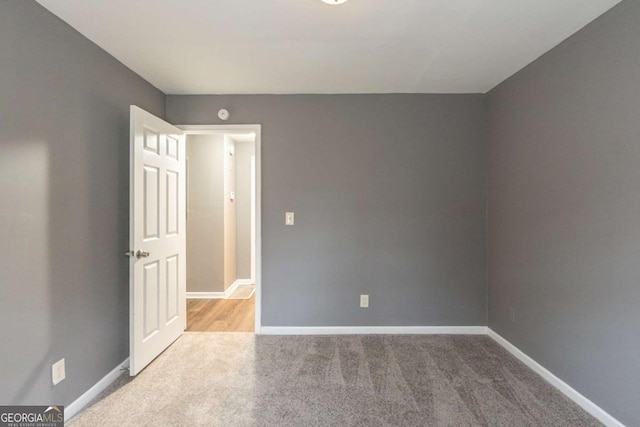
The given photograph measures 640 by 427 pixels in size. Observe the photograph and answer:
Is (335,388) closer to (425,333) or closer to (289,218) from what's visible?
(425,333)

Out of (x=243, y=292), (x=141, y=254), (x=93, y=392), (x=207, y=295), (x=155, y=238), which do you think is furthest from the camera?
(x=243, y=292)

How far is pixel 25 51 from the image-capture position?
64.1 inches

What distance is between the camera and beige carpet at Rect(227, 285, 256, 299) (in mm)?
4465

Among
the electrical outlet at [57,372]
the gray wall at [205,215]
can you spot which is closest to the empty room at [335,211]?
the electrical outlet at [57,372]

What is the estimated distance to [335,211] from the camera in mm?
3123

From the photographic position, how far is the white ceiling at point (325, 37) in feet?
5.78

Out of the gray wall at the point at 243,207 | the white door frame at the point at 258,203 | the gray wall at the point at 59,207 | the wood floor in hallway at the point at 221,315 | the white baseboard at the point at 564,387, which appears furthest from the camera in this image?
the gray wall at the point at 243,207

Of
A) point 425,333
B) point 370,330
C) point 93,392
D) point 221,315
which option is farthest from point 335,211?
point 93,392

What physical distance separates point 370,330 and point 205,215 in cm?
274

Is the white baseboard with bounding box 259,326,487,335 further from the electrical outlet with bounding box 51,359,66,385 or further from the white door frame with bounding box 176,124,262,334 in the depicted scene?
the electrical outlet with bounding box 51,359,66,385

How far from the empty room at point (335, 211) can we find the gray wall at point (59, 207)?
0.04 ft

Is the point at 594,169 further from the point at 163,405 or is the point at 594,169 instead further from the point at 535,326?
the point at 163,405

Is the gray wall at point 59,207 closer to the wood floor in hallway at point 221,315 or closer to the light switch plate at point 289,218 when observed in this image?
the wood floor in hallway at point 221,315

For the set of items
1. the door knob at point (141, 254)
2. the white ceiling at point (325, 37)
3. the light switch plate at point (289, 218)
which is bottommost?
the door knob at point (141, 254)
